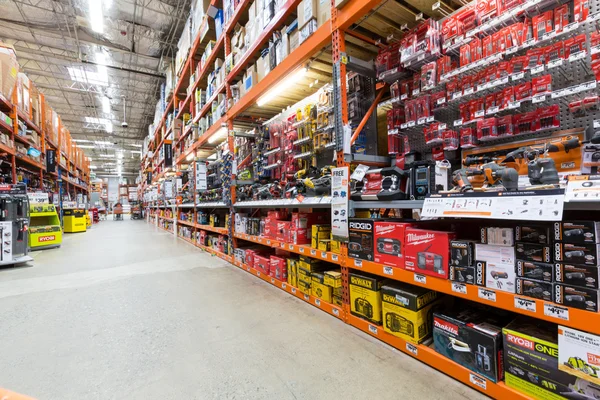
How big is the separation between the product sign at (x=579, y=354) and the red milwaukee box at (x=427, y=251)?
0.53 m

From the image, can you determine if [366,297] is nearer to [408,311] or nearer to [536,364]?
[408,311]

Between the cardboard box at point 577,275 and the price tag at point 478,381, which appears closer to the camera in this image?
the cardboard box at point 577,275

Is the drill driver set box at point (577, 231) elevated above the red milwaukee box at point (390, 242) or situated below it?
above

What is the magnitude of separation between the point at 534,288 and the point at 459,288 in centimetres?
33

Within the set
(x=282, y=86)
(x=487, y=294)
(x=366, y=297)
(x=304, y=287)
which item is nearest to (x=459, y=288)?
(x=487, y=294)

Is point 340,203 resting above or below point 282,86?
below

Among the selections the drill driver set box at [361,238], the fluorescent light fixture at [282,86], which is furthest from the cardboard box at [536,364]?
the fluorescent light fixture at [282,86]

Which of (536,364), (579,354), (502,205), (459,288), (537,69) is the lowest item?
(536,364)

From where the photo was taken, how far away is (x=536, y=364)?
4.10 ft

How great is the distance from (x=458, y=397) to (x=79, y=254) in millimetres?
7058

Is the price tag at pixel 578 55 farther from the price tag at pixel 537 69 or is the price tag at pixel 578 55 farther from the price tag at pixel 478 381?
the price tag at pixel 478 381

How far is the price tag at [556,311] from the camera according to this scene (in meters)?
1.15

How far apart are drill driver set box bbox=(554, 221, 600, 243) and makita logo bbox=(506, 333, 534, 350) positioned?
1.64 feet

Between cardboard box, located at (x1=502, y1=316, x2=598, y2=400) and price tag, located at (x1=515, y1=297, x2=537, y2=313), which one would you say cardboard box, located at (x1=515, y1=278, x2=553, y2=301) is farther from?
cardboard box, located at (x1=502, y1=316, x2=598, y2=400)
